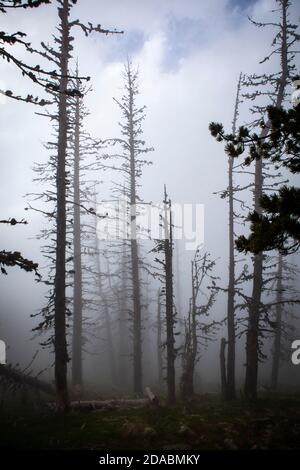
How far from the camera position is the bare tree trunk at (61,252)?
1066 centimetres

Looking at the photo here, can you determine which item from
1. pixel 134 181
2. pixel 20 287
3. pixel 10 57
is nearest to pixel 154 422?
pixel 10 57

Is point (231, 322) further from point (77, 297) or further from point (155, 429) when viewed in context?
point (77, 297)

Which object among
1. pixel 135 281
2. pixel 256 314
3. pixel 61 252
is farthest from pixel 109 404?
pixel 135 281

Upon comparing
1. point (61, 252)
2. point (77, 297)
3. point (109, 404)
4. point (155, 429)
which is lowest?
point (109, 404)

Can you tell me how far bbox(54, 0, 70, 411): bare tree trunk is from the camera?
35.0ft

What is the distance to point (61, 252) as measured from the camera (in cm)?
1136

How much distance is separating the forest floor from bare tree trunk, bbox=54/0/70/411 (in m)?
1.13

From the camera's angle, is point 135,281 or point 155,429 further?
point 135,281

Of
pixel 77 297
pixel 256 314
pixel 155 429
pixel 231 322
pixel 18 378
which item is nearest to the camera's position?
pixel 155 429

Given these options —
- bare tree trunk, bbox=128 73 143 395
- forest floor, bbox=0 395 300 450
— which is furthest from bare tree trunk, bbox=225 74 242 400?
bare tree trunk, bbox=128 73 143 395

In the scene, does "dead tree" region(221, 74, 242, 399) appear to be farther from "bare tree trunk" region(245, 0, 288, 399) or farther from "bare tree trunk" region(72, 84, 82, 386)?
"bare tree trunk" region(72, 84, 82, 386)

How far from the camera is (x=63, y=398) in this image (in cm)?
1046

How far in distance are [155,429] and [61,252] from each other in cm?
658

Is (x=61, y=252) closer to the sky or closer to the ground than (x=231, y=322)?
closer to the sky
